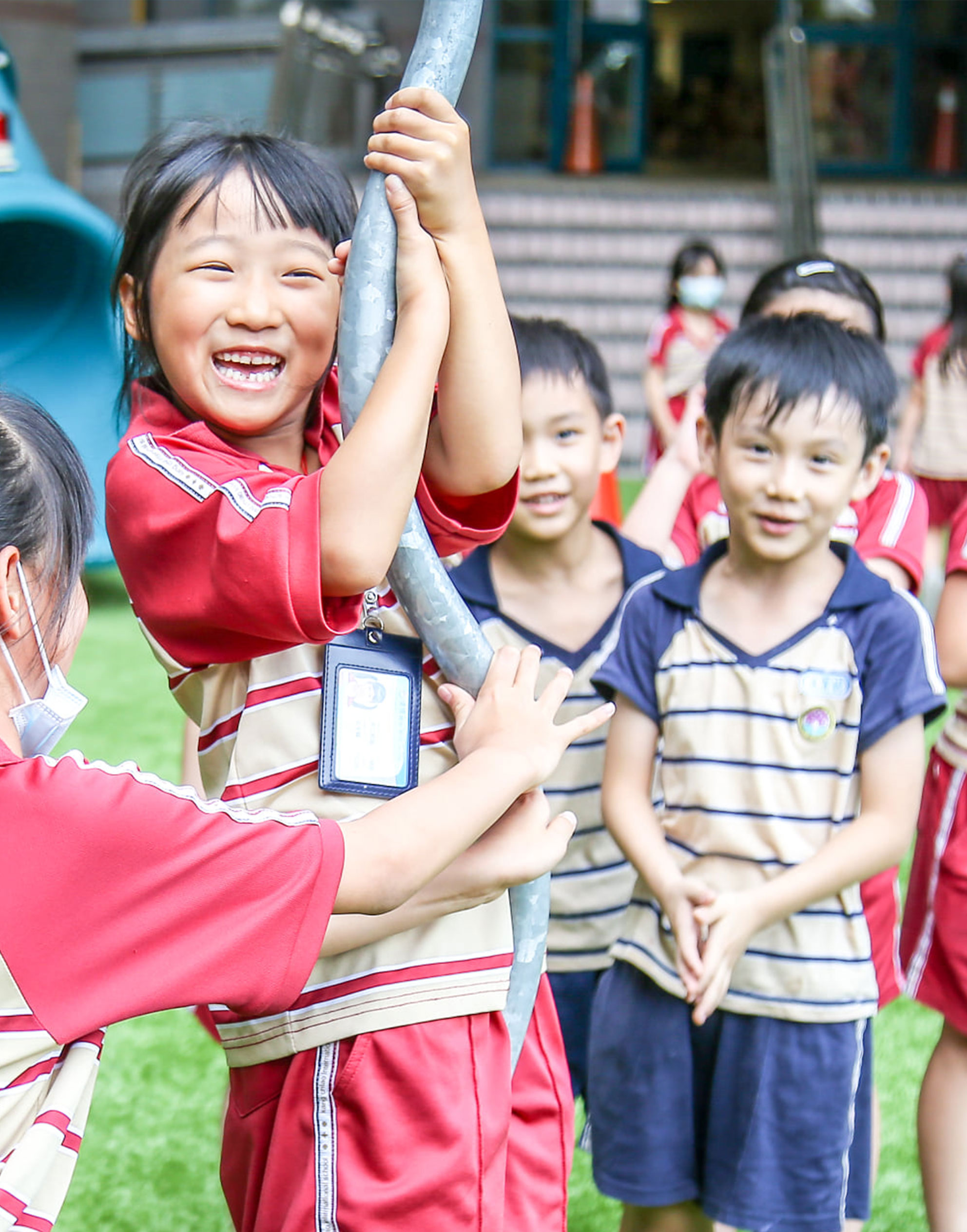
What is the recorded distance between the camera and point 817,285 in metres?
2.29

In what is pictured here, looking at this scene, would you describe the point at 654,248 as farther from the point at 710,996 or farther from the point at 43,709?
the point at 43,709

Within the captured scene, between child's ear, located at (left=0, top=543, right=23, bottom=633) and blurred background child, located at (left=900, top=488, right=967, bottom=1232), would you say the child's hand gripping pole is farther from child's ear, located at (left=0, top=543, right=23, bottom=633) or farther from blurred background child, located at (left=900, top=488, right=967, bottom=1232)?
blurred background child, located at (left=900, top=488, right=967, bottom=1232)

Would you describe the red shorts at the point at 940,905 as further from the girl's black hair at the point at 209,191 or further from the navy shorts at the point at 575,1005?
the girl's black hair at the point at 209,191

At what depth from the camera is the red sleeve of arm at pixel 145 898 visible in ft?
3.15

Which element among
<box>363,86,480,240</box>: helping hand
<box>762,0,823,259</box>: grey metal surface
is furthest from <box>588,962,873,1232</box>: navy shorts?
<box>762,0,823,259</box>: grey metal surface

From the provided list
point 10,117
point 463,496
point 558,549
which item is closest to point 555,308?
point 10,117

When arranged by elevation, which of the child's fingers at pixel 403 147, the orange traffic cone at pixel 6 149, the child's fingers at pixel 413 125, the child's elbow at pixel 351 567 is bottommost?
the child's elbow at pixel 351 567

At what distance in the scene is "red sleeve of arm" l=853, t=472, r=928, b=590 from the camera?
2.01 meters

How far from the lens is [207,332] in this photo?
116 cm

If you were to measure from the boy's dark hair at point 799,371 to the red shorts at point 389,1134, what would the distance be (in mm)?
820

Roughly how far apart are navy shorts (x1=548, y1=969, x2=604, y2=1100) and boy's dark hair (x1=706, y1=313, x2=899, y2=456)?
0.66m

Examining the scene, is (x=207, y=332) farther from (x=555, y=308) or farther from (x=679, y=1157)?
(x=555, y=308)

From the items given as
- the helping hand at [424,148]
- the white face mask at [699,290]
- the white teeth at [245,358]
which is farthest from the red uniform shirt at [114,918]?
the white face mask at [699,290]

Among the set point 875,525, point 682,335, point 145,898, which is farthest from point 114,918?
point 682,335
